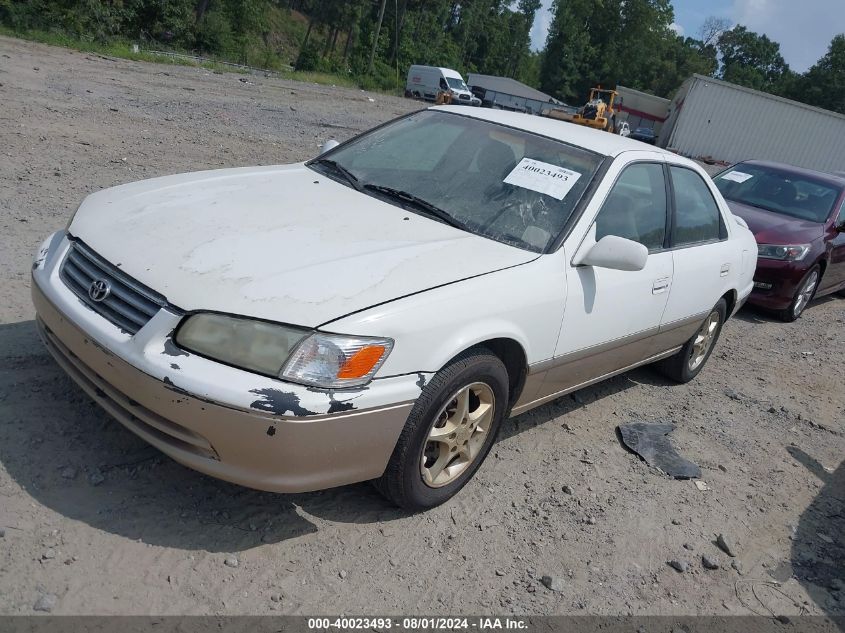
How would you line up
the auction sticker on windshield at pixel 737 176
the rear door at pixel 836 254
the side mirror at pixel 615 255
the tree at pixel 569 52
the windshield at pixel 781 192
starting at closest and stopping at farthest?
the side mirror at pixel 615 255
the rear door at pixel 836 254
the windshield at pixel 781 192
the auction sticker on windshield at pixel 737 176
the tree at pixel 569 52

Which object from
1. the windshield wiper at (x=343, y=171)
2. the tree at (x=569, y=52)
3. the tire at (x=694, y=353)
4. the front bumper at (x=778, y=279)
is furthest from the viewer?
the tree at (x=569, y=52)

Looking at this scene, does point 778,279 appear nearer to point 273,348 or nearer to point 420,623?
point 420,623

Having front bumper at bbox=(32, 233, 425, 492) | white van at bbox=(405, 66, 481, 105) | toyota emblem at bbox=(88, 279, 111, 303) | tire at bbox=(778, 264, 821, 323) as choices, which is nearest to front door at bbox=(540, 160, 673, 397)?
front bumper at bbox=(32, 233, 425, 492)

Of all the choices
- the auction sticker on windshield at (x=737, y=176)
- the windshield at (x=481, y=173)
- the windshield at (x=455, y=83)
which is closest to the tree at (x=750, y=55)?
the windshield at (x=455, y=83)

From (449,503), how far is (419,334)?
3.27 ft

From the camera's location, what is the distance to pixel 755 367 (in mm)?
6270

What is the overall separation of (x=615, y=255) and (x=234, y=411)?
1.94m

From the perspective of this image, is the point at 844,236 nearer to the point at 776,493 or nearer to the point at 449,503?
the point at 776,493

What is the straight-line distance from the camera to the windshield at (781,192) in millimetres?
8539

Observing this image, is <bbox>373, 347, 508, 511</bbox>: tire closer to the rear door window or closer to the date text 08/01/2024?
the date text 08/01/2024

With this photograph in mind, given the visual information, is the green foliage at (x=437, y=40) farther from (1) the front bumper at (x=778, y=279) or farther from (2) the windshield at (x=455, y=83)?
(1) the front bumper at (x=778, y=279)

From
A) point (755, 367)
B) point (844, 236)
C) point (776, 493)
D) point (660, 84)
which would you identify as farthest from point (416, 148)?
point (660, 84)

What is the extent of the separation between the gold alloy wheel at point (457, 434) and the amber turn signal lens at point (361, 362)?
47 cm

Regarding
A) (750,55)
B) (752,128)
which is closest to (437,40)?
(752,128)
